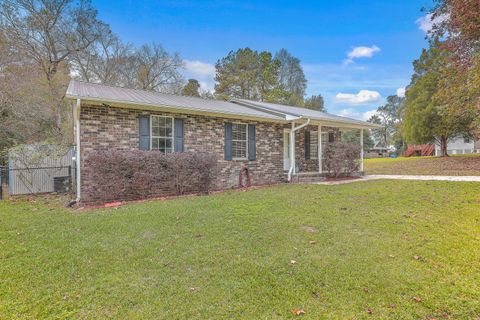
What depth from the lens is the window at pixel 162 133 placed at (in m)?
8.86

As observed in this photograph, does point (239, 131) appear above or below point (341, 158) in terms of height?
above

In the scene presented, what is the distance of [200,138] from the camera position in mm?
9750

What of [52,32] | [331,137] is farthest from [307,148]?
[52,32]

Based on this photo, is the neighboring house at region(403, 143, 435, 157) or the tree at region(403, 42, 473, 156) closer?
the tree at region(403, 42, 473, 156)

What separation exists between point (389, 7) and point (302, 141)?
7358 millimetres

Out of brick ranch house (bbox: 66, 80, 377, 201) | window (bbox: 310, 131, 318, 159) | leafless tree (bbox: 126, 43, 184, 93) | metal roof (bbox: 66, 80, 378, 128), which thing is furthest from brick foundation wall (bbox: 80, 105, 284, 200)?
leafless tree (bbox: 126, 43, 184, 93)

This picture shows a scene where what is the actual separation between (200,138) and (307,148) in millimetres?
6133

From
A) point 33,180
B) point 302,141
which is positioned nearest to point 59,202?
point 33,180

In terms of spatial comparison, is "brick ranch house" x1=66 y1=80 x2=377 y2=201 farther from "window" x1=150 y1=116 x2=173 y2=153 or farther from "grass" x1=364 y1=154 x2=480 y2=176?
"grass" x1=364 y1=154 x2=480 y2=176

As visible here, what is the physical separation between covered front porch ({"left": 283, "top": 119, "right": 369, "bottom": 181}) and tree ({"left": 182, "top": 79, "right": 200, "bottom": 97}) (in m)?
16.7

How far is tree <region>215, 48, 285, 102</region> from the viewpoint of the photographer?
28375mm

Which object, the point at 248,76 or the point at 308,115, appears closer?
the point at 308,115

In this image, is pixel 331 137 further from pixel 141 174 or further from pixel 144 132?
pixel 141 174

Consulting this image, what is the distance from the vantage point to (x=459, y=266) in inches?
135
